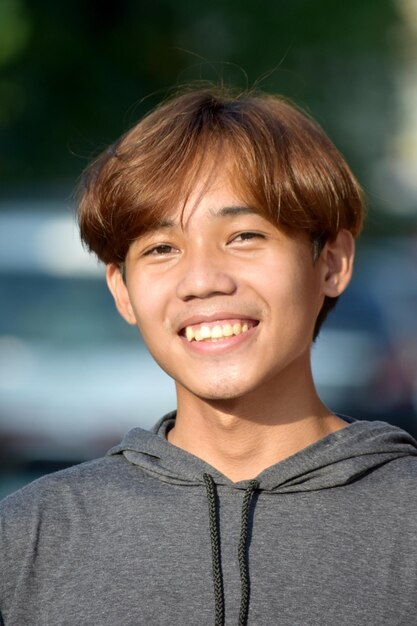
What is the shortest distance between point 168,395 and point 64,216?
353 cm

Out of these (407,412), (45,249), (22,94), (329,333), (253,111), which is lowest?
(253,111)

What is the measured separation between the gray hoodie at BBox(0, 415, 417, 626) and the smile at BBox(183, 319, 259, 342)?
0.29 m

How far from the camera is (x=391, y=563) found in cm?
327

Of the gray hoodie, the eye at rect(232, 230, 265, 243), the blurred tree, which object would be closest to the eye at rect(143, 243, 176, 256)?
the eye at rect(232, 230, 265, 243)

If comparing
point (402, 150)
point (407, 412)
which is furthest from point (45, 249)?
point (402, 150)

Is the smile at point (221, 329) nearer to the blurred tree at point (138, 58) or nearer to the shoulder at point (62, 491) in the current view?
the shoulder at point (62, 491)

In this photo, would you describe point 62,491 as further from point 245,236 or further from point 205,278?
point 245,236

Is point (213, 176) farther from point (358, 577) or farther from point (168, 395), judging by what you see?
point (168, 395)

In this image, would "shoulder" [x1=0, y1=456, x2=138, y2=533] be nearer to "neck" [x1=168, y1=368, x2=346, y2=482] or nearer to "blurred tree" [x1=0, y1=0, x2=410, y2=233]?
"neck" [x1=168, y1=368, x2=346, y2=482]

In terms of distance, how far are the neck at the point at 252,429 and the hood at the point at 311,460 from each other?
49 mm

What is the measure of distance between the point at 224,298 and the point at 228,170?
0.31 metres

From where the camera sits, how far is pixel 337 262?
372 cm

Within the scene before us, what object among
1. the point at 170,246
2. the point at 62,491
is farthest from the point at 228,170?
the point at 62,491

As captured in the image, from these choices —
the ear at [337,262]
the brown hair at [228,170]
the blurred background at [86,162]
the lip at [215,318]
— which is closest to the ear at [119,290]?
the brown hair at [228,170]
